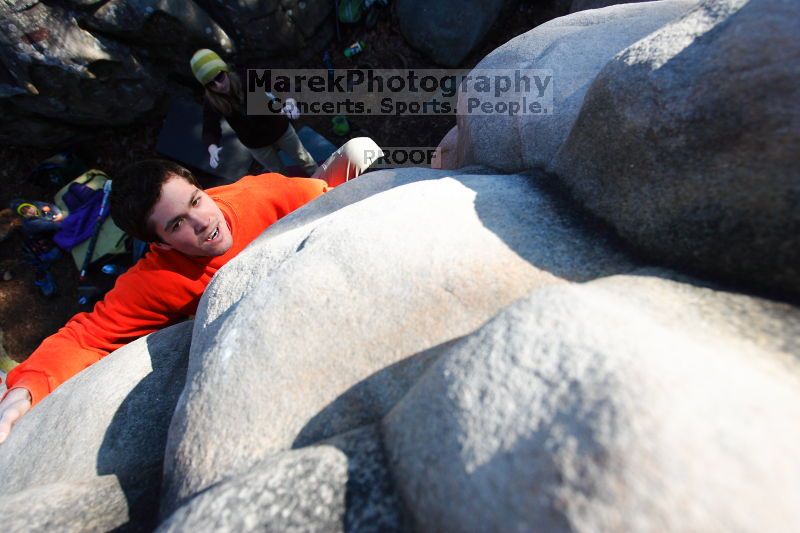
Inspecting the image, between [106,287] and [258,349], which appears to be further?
[106,287]

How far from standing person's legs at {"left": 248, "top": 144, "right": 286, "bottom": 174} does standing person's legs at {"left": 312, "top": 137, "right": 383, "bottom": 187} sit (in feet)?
2.97

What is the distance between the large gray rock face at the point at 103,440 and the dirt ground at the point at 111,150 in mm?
2881

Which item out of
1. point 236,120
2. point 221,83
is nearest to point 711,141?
point 221,83

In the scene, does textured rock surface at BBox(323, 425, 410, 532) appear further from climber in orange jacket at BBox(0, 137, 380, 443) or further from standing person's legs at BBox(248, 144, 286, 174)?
standing person's legs at BBox(248, 144, 286, 174)

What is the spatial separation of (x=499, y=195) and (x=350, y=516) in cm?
101

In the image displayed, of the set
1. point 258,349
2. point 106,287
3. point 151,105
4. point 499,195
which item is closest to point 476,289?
point 499,195

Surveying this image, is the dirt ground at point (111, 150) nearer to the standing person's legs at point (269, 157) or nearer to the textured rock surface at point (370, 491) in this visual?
the standing person's legs at point (269, 157)

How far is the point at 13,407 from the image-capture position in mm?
1646

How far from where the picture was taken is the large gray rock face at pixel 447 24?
174 inches

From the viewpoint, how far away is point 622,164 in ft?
3.91

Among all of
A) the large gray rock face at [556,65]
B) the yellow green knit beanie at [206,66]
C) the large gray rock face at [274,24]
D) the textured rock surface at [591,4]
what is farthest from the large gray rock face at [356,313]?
the large gray rock face at [274,24]

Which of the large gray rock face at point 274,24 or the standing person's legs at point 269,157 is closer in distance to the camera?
the standing person's legs at point 269,157

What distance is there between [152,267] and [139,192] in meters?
0.37

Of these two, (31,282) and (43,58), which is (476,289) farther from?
(31,282)
